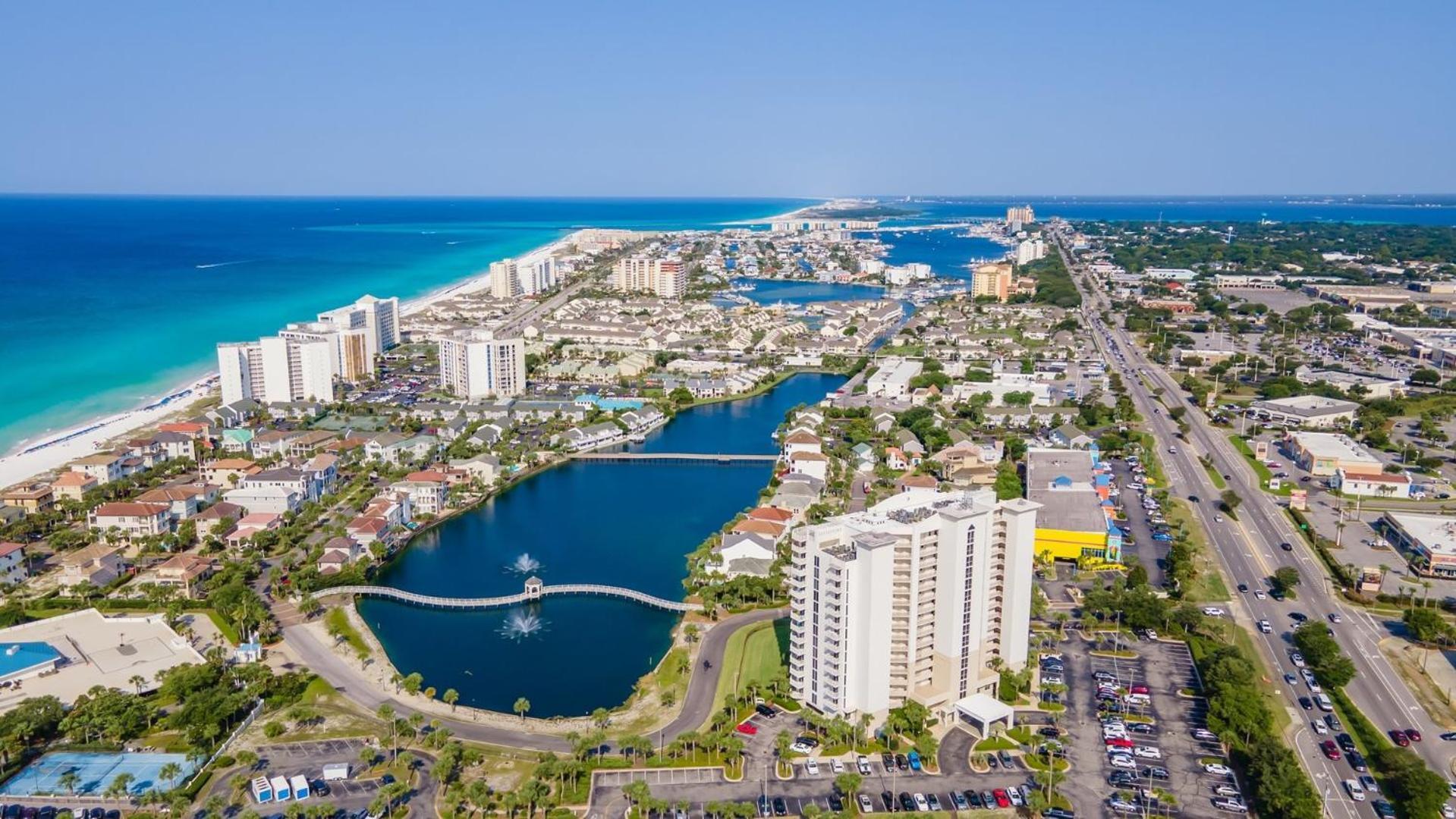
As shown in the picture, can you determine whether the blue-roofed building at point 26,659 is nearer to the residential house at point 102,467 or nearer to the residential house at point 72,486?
the residential house at point 72,486

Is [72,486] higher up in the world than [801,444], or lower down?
lower down

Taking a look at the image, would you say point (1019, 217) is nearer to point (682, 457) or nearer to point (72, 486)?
point (682, 457)

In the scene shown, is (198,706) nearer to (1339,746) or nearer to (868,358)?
(1339,746)

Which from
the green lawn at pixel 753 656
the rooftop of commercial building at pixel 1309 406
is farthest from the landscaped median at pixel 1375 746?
the rooftop of commercial building at pixel 1309 406

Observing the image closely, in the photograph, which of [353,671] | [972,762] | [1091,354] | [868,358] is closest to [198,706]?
[353,671]

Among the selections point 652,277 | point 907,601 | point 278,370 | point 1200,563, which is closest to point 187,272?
point 652,277

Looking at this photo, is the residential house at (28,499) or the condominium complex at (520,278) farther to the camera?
the condominium complex at (520,278)
